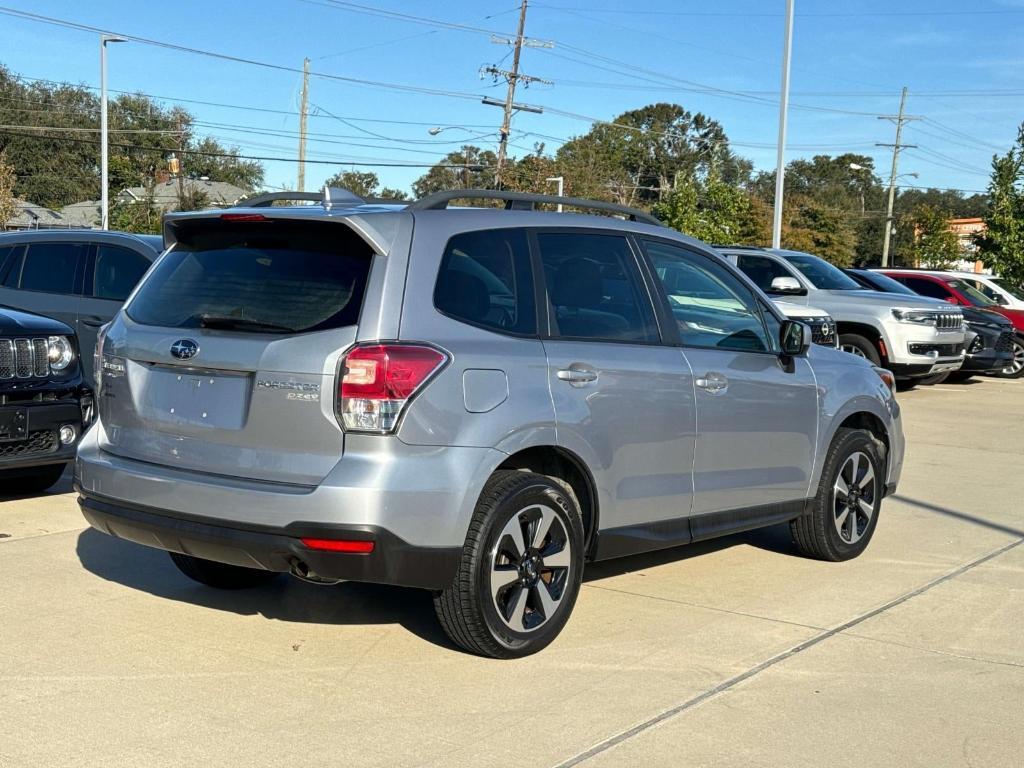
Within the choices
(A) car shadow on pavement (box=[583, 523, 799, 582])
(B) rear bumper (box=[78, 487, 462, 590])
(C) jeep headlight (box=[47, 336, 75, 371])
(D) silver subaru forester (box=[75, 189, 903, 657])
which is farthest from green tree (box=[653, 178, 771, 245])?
(B) rear bumper (box=[78, 487, 462, 590])

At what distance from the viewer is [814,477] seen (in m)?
6.55

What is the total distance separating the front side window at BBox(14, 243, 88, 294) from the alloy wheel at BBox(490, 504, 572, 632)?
296 inches

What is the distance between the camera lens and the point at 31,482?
27.6 feet

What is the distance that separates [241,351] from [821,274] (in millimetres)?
13688

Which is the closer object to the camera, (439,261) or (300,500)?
(300,500)

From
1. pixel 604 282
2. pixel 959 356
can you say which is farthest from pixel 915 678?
pixel 959 356

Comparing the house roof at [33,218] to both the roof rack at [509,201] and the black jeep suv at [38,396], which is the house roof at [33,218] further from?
the roof rack at [509,201]

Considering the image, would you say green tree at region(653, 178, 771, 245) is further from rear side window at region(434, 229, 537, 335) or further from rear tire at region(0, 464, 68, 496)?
rear side window at region(434, 229, 537, 335)

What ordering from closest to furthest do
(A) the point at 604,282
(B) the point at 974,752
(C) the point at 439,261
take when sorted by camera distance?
(B) the point at 974,752 → (C) the point at 439,261 → (A) the point at 604,282

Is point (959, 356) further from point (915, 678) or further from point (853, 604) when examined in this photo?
point (915, 678)

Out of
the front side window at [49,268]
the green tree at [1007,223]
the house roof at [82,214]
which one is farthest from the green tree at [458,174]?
the front side window at [49,268]

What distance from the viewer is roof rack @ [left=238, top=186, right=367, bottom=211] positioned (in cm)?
501

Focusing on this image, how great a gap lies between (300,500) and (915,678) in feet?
8.14

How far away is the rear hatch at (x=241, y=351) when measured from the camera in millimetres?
4500
